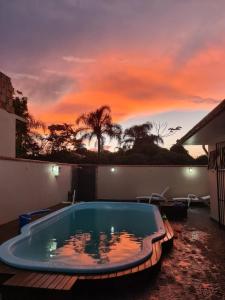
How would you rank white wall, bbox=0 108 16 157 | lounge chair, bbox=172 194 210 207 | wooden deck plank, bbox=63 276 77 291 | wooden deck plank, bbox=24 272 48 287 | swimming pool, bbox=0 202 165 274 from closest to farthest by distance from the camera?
wooden deck plank, bbox=63 276 77 291 < wooden deck plank, bbox=24 272 48 287 < swimming pool, bbox=0 202 165 274 < white wall, bbox=0 108 16 157 < lounge chair, bbox=172 194 210 207

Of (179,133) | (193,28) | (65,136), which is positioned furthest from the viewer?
(179,133)

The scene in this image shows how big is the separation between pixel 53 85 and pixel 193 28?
7.38 meters

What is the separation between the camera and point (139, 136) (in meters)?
28.7

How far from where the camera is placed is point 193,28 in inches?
385

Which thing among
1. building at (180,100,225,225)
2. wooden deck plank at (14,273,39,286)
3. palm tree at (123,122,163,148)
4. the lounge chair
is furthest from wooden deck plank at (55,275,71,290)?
palm tree at (123,122,163,148)

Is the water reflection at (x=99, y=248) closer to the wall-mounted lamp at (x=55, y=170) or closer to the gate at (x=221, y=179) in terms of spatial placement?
the gate at (x=221, y=179)

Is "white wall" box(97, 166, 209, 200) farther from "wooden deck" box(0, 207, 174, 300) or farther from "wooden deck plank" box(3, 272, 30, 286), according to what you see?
"wooden deck plank" box(3, 272, 30, 286)

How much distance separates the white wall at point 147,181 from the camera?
16494 mm

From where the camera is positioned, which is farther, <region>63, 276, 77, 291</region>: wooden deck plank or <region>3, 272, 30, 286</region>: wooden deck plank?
<region>3, 272, 30, 286</region>: wooden deck plank

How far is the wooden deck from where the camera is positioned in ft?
12.3

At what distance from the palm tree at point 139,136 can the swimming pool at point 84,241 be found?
51.6ft

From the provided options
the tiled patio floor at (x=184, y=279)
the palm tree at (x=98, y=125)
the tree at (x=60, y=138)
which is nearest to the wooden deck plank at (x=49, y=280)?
the tiled patio floor at (x=184, y=279)

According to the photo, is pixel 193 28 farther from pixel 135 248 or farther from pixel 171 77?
pixel 135 248

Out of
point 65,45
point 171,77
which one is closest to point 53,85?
point 65,45
